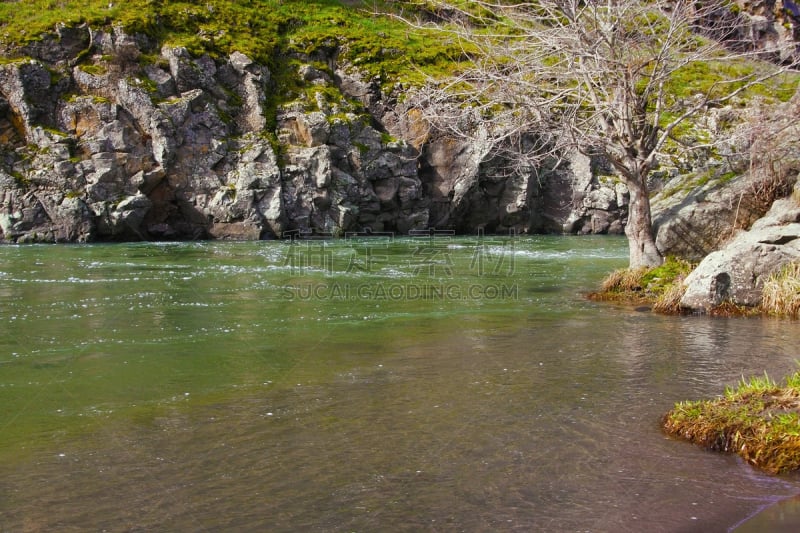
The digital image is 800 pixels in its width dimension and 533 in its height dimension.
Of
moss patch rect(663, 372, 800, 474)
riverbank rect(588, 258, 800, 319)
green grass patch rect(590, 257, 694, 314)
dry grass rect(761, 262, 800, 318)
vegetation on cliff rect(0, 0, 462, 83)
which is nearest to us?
moss patch rect(663, 372, 800, 474)

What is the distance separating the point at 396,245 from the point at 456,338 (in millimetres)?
21267

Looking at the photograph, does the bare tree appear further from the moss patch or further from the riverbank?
the moss patch

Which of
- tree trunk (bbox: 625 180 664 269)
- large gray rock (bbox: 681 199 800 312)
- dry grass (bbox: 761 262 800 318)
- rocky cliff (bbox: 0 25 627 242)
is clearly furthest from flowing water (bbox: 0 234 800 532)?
rocky cliff (bbox: 0 25 627 242)

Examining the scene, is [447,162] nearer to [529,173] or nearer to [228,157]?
[529,173]

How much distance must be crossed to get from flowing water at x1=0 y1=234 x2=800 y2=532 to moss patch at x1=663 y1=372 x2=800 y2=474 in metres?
0.15

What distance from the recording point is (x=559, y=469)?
539 centimetres

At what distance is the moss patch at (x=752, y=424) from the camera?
527 centimetres

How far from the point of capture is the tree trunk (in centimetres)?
1554

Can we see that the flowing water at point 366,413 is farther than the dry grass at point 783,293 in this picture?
No

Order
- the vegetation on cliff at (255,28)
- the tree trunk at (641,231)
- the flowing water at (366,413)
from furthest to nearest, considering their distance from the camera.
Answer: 1. the vegetation on cliff at (255,28)
2. the tree trunk at (641,231)
3. the flowing water at (366,413)

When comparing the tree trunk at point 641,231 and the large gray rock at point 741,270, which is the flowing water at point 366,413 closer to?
the large gray rock at point 741,270

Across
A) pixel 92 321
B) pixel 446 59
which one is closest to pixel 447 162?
pixel 446 59

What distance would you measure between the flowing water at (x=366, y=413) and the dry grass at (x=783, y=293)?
831 mm

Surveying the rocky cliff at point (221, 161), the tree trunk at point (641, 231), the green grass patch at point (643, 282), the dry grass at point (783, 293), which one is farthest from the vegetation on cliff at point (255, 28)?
the dry grass at point (783, 293)
